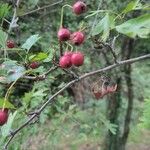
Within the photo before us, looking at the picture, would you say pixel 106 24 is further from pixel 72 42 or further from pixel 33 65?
pixel 33 65

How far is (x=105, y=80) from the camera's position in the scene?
179 cm

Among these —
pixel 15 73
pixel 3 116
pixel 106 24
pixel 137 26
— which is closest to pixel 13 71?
pixel 15 73

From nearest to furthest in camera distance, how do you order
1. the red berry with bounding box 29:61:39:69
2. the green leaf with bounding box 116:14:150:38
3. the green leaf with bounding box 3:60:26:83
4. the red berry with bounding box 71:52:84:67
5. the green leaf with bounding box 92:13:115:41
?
the green leaf with bounding box 116:14:150:38 → the green leaf with bounding box 92:13:115:41 → the red berry with bounding box 71:52:84:67 → the green leaf with bounding box 3:60:26:83 → the red berry with bounding box 29:61:39:69

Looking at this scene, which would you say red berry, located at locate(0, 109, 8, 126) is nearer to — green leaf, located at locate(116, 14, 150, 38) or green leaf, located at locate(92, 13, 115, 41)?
green leaf, located at locate(92, 13, 115, 41)

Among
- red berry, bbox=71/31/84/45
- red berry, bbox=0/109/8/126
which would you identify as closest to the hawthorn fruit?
red berry, bbox=71/31/84/45

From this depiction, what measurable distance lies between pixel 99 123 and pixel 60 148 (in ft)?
10.3

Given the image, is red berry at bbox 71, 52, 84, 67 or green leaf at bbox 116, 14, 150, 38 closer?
green leaf at bbox 116, 14, 150, 38

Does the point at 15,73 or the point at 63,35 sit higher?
the point at 63,35

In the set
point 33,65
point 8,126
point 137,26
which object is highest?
point 137,26

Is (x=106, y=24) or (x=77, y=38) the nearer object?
(x=106, y=24)

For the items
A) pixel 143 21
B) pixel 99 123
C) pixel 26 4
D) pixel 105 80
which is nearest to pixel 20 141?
pixel 26 4

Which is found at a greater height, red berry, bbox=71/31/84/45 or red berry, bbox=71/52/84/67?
red berry, bbox=71/31/84/45

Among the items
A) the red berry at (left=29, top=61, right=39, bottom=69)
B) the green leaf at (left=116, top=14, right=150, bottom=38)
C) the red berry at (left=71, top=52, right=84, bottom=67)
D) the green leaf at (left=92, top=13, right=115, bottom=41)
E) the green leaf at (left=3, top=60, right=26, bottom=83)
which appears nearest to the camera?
the green leaf at (left=116, top=14, right=150, bottom=38)

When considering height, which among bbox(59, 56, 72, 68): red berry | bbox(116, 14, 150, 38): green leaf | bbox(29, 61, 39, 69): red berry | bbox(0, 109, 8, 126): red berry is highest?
bbox(116, 14, 150, 38): green leaf
